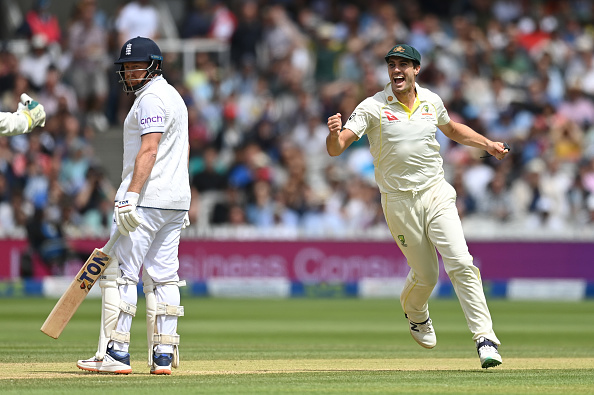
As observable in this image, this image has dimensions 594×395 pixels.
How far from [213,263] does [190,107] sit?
113 inches

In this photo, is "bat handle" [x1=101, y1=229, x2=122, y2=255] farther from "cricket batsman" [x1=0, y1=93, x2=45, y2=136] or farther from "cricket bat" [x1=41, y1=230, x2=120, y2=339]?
"cricket batsman" [x1=0, y1=93, x2=45, y2=136]

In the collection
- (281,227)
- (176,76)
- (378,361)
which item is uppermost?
(176,76)

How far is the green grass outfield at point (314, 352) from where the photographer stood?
5.95 metres

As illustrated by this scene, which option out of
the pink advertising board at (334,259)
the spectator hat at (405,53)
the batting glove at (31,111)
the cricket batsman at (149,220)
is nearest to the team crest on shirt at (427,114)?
the spectator hat at (405,53)

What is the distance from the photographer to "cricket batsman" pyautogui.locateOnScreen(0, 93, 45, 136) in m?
6.46

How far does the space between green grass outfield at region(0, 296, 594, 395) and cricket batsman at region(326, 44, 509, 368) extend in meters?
0.59

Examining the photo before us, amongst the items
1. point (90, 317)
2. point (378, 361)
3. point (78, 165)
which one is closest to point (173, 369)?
point (378, 361)

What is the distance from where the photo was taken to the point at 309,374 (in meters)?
6.60

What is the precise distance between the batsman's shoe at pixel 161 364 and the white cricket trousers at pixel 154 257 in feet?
0.11

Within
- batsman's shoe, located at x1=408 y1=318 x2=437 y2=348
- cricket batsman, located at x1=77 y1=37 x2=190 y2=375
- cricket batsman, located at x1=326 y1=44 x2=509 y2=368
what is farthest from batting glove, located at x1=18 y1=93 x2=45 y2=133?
batsman's shoe, located at x1=408 y1=318 x2=437 y2=348

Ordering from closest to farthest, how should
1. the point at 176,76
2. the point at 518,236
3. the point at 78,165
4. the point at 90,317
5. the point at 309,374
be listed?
the point at 309,374
the point at 90,317
the point at 518,236
the point at 78,165
the point at 176,76

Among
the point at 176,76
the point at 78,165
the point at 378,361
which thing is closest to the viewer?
the point at 378,361

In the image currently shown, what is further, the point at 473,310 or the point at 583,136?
the point at 583,136

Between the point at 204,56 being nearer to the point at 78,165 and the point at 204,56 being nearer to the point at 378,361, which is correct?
the point at 78,165
